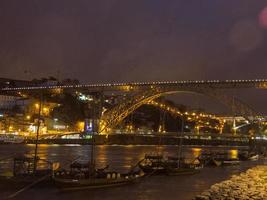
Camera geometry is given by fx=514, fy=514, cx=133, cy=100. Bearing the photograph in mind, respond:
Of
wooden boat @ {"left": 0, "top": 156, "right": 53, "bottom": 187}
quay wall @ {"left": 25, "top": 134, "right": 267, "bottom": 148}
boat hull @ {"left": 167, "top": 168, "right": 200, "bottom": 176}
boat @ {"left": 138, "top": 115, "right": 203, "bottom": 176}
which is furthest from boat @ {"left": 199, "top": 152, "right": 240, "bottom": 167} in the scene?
quay wall @ {"left": 25, "top": 134, "right": 267, "bottom": 148}

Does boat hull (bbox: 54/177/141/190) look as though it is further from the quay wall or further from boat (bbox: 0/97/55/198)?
the quay wall

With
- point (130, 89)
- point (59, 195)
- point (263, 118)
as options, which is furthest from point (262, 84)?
point (59, 195)

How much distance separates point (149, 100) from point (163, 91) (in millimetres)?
4394

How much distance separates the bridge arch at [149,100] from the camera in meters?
83.8

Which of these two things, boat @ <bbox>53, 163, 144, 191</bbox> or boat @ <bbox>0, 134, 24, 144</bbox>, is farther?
boat @ <bbox>0, 134, 24, 144</bbox>

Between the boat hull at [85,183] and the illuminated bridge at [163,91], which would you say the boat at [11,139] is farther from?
the boat hull at [85,183]

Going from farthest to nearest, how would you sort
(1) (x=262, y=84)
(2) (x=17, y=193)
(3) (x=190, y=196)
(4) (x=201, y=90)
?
(4) (x=201, y=90), (1) (x=262, y=84), (3) (x=190, y=196), (2) (x=17, y=193)

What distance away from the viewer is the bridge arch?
8375 cm

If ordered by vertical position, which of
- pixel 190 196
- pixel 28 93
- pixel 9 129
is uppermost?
pixel 28 93

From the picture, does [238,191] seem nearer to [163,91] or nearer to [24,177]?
[24,177]

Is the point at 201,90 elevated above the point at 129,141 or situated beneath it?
elevated above

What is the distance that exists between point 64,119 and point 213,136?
123 feet

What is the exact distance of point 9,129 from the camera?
11781 cm

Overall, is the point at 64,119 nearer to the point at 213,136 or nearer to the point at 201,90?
the point at 213,136
